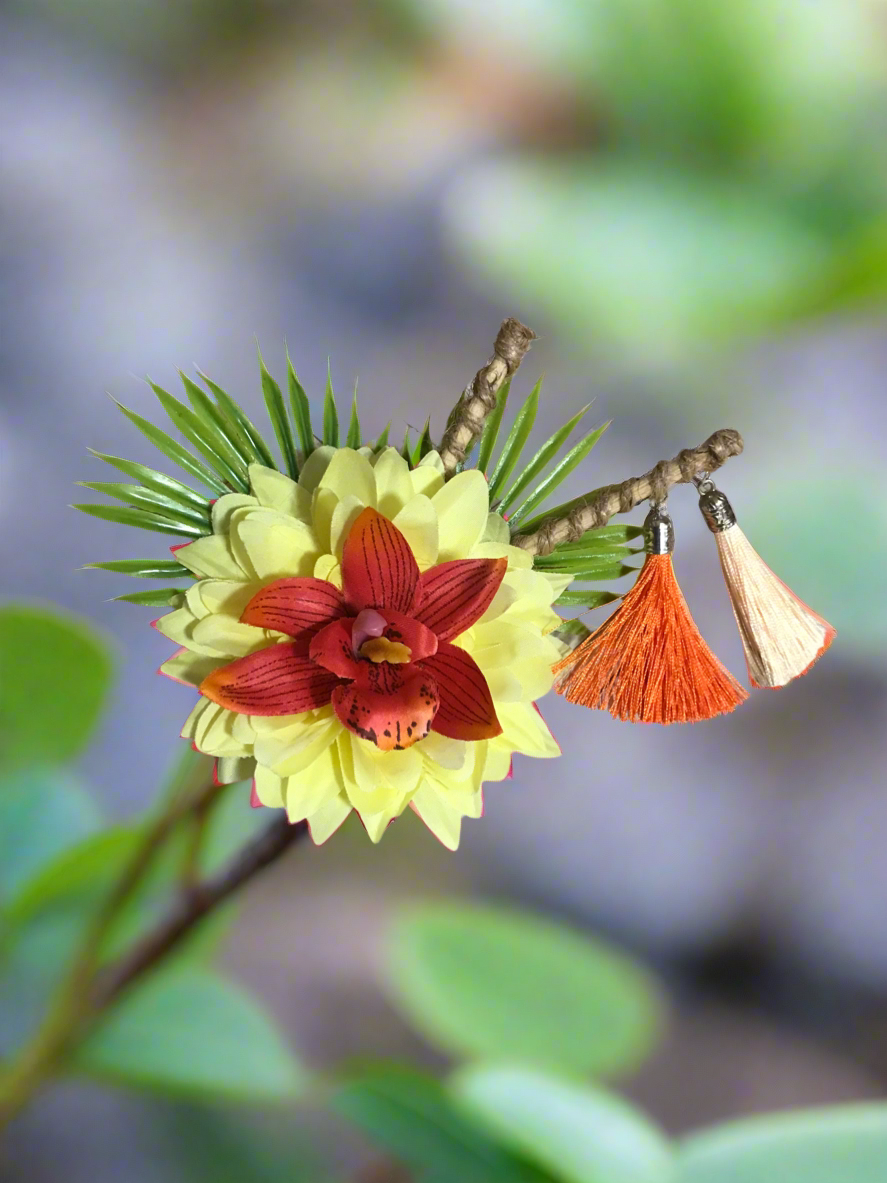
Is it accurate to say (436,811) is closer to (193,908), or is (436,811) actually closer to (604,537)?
(604,537)

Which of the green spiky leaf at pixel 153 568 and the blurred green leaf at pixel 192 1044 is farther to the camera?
the blurred green leaf at pixel 192 1044

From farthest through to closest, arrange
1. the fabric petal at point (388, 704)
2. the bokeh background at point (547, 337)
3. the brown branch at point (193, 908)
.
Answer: the bokeh background at point (547, 337)
the brown branch at point (193, 908)
the fabric petal at point (388, 704)

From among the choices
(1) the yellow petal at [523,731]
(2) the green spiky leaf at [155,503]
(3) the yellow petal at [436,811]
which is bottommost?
(3) the yellow petal at [436,811]

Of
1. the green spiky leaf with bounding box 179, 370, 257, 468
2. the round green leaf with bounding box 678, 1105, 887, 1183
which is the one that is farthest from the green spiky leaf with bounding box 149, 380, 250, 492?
the round green leaf with bounding box 678, 1105, 887, 1183

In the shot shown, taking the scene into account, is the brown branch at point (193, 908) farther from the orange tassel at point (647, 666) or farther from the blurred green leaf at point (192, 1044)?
the orange tassel at point (647, 666)

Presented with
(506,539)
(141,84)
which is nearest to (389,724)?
(506,539)

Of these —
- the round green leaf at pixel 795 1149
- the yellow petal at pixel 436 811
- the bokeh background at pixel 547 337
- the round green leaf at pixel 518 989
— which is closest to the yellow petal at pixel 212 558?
the yellow petal at pixel 436 811

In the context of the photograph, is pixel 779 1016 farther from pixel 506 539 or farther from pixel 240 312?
pixel 240 312
